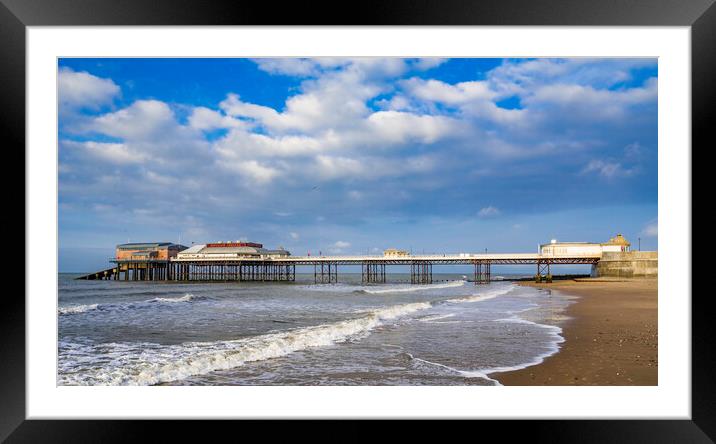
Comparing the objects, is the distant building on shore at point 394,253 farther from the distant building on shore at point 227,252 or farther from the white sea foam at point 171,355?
the white sea foam at point 171,355

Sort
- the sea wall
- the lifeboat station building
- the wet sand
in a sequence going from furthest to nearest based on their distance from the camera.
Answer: the lifeboat station building
the sea wall
the wet sand

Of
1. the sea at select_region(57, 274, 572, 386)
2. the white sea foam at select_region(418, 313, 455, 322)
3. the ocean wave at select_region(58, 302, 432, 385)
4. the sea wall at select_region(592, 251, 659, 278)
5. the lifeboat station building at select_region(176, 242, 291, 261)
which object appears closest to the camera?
the sea at select_region(57, 274, 572, 386)

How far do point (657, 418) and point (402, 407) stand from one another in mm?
1251

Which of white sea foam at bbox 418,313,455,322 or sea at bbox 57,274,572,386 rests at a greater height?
sea at bbox 57,274,572,386

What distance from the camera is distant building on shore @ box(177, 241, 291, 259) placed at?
101 feet

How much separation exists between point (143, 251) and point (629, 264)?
27.8 metres

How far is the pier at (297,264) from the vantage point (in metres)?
24.7

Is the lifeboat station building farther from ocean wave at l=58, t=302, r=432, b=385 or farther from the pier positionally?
ocean wave at l=58, t=302, r=432, b=385

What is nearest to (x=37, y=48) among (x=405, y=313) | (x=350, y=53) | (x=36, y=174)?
(x=36, y=174)

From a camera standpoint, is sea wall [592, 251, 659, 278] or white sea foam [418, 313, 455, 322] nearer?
white sea foam [418, 313, 455, 322]

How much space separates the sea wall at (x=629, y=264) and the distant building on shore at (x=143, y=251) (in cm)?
2559

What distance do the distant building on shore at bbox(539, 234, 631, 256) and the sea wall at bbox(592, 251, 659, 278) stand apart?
1637 mm

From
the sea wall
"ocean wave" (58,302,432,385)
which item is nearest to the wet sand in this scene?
"ocean wave" (58,302,432,385)

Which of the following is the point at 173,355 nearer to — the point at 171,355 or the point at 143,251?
the point at 171,355
